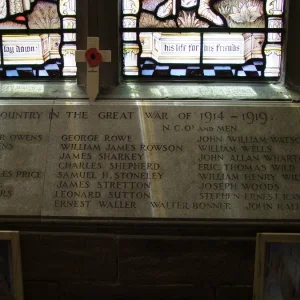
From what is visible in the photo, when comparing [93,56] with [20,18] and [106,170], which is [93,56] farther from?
[20,18]

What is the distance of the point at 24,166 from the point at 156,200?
87 cm

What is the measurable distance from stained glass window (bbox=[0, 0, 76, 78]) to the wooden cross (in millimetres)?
522

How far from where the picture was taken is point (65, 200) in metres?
2.11

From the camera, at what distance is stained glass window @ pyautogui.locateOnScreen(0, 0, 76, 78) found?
285 cm

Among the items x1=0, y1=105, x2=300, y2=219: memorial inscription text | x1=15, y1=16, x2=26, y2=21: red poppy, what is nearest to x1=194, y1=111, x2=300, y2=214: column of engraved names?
x1=0, y1=105, x2=300, y2=219: memorial inscription text

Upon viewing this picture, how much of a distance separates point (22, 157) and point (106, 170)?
56 cm

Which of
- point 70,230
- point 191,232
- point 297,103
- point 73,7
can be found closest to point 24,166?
point 70,230

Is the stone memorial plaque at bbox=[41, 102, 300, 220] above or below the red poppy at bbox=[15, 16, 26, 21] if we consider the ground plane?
below

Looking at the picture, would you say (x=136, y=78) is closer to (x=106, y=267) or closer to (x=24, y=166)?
(x=24, y=166)

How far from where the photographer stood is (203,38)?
2812 mm

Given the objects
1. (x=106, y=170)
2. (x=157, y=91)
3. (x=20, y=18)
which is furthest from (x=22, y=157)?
(x=20, y=18)

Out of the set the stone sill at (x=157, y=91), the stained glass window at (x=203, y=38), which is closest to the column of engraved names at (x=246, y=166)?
the stone sill at (x=157, y=91)

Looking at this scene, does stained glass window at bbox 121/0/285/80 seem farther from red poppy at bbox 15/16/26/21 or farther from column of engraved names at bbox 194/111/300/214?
red poppy at bbox 15/16/26/21

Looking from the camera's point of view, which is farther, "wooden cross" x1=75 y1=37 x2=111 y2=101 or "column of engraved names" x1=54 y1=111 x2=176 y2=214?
"wooden cross" x1=75 y1=37 x2=111 y2=101
